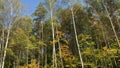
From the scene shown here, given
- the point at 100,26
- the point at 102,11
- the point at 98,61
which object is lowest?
the point at 98,61

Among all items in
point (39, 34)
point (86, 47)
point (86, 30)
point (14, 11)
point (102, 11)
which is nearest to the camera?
point (14, 11)

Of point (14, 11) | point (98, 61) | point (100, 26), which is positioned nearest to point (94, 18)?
point (100, 26)

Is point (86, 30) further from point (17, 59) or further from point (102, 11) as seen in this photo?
point (17, 59)

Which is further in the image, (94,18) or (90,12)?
(90,12)

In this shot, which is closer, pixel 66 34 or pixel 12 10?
pixel 12 10

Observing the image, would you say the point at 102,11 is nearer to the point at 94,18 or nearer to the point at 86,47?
the point at 94,18

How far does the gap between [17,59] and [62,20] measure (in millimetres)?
7318

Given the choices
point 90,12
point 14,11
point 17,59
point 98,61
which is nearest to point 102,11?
point 90,12

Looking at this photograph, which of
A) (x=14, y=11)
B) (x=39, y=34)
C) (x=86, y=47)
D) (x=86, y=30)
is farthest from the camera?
(x=39, y=34)

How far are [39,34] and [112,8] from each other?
1054 centimetres

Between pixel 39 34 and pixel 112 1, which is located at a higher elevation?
pixel 112 1

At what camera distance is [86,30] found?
25.4 metres

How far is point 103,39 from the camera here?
23.4 metres

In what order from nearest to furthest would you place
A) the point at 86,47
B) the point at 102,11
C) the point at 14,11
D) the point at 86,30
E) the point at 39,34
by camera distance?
1. the point at 14,11
2. the point at 102,11
3. the point at 86,47
4. the point at 86,30
5. the point at 39,34
